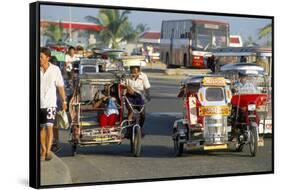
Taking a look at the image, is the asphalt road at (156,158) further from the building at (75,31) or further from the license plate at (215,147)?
the building at (75,31)

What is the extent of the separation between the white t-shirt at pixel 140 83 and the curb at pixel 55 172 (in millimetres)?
1590

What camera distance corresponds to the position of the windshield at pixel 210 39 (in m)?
13.8

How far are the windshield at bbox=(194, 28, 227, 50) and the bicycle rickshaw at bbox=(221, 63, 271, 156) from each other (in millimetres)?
374

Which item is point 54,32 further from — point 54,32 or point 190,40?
point 190,40

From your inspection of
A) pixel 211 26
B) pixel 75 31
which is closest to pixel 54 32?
pixel 75 31

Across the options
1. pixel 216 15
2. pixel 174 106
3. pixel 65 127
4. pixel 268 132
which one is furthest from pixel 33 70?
pixel 268 132

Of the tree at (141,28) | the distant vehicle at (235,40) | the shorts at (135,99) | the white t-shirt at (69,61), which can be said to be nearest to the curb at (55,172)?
the white t-shirt at (69,61)

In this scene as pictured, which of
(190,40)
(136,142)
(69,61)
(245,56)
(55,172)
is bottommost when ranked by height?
(55,172)

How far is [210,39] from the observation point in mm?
14078

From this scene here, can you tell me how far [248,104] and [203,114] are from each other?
95cm

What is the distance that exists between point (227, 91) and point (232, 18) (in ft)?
3.84

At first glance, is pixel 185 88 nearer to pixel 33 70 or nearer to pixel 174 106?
pixel 174 106

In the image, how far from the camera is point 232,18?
1411cm

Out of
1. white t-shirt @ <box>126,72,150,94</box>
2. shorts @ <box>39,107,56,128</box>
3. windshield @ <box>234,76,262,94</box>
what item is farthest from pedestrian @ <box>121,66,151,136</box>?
windshield @ <box>234,76,262,94</box>
